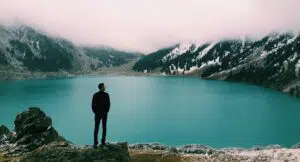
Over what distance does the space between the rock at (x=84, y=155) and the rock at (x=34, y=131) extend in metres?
49.2

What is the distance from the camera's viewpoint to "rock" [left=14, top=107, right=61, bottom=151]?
82312 mm

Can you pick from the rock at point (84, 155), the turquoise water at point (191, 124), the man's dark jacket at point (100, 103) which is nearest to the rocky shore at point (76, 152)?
the rock at point (84, 155)

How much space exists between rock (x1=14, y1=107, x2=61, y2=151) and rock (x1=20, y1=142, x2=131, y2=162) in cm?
4916

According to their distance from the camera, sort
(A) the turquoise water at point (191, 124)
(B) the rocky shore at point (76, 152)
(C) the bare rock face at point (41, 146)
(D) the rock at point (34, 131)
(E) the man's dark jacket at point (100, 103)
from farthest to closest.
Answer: (A) the turquoise water at point (191, 124) < (D) the rock at point (34, 131) < (B) the rocky shore at point (76, 152) < (C) the bare rock face at point (41, 146) < (E) the man's dark jacket at point (100, 103)

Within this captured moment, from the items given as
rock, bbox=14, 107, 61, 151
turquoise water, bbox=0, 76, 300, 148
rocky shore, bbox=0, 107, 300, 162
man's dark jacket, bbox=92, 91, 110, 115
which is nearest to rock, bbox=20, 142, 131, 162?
rocky shore, bbox=0, 107, 300, 162

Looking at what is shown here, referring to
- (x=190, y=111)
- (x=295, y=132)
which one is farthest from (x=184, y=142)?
(x=190, y=111)

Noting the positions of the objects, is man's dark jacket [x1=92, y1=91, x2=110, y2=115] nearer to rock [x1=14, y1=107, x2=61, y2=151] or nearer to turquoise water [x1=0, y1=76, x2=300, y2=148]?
rock [x1=14, y1=107, x2=61, y2=151]

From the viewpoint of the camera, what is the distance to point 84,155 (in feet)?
107

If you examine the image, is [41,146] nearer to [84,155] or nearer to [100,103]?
[84,155]

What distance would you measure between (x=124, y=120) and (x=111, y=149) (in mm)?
128782

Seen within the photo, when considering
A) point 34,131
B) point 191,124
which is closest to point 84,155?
point 34,131

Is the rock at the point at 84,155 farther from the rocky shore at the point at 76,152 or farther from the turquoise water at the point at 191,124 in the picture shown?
the turquoise water at the point at 191,124

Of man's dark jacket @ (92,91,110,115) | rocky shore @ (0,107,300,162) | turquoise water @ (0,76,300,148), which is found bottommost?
turquoise water @ (0,76,300,148)

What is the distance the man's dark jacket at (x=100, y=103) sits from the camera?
31747mm
